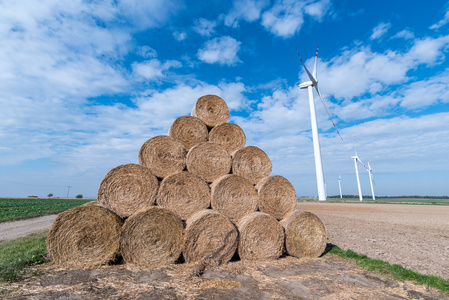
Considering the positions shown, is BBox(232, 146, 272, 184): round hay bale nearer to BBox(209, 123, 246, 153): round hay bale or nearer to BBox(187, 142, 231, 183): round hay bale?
BBox(187, 142, 231, 183): round hay bale

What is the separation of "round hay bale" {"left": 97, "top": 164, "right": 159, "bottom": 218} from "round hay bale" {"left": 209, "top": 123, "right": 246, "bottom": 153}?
97.0 inches

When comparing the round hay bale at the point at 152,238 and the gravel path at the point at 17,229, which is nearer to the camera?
the round hay bale at the point at 152,238

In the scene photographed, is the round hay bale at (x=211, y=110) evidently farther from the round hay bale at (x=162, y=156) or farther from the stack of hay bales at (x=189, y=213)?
the round hay bale at (x=162, y=156)

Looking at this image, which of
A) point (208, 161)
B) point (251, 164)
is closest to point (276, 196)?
point (251, 164)

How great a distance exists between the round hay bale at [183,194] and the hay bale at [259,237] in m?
1.11

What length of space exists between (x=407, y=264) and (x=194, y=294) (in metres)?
5.13

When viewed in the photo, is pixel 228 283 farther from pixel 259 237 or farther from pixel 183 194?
pixel 183 194

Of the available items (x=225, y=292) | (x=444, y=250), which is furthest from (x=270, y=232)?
(x=444, y=250)

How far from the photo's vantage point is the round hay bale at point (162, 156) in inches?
241

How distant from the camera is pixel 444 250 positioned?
7223 mm

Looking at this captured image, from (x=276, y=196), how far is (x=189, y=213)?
92.8 inches

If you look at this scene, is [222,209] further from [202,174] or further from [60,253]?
[60,253]

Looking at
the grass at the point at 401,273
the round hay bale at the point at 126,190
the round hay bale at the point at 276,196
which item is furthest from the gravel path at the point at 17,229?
the grass at the point at 401,273

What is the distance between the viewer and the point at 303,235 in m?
6.20
